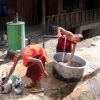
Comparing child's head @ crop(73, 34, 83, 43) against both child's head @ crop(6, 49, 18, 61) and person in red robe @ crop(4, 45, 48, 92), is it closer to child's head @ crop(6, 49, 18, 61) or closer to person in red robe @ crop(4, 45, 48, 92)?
person in red robe @ crop(4, 45, 48, 92)

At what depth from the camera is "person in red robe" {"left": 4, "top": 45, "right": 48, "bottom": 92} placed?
3.45 metres

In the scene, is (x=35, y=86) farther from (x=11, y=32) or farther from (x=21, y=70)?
(x=11, y=32)

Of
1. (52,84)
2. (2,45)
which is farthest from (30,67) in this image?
(2,45)

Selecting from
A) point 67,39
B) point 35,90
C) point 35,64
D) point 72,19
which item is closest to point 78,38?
point 67,39

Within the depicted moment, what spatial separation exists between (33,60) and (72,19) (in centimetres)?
777

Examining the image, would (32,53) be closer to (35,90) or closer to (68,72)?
(35,90)

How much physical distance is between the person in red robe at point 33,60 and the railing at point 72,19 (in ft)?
18.8

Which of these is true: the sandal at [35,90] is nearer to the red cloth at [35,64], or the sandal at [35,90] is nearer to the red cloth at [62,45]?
the red cloth at [35,64]

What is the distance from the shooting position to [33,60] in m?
3.46

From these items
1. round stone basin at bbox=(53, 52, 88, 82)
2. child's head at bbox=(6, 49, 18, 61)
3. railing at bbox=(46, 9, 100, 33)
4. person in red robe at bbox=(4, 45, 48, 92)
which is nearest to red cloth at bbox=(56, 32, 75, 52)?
round stone basin at bbox=(53, 52, 88, 82)

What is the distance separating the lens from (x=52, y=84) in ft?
14.0

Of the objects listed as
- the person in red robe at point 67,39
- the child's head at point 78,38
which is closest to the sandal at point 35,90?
the person in red robe at point 67,39

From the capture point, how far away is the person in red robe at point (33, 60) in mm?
3449

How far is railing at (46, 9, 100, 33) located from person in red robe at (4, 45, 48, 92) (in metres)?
5.72
